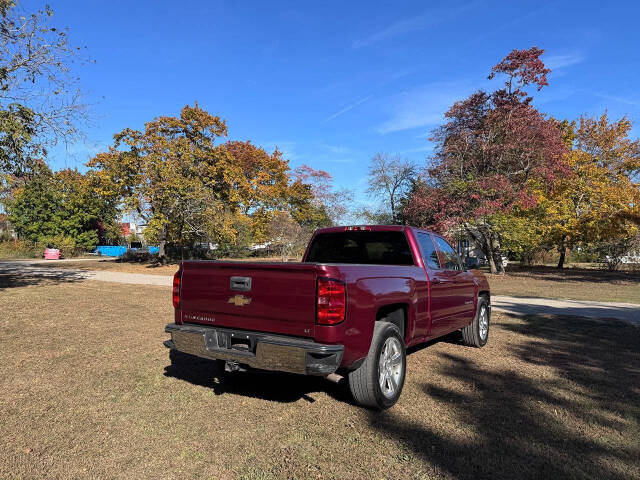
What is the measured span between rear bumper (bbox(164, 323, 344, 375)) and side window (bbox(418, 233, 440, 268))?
7.41ft

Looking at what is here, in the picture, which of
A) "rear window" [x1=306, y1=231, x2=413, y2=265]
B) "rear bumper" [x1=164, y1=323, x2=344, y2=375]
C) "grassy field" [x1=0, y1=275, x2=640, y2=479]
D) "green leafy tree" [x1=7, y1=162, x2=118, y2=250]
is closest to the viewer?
"grassy field" [x1=0, y1=275, x2=640, y2=479]

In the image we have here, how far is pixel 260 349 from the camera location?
3.49m

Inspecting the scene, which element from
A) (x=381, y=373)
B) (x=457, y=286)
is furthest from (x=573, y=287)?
(x=381, y=373)

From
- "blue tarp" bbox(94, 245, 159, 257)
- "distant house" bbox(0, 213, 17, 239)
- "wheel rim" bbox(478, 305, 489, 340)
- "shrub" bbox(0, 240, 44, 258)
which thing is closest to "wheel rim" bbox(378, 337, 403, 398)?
"wheel rim" bbox(478, 305, 489, 340)

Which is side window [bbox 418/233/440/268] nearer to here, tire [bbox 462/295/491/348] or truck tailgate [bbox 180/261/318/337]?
tire [bbox 462/295/491/348]

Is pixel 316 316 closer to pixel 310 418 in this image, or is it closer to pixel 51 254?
pixel 310 418

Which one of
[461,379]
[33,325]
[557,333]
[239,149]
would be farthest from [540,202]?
[239,149]

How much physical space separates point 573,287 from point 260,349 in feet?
54.2

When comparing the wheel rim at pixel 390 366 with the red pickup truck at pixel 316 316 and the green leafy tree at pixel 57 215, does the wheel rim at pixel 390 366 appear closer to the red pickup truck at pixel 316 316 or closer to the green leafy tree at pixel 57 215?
the red pickup truck at pixel 316 316

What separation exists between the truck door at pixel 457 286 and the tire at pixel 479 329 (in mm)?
262

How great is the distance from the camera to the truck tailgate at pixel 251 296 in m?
3.43

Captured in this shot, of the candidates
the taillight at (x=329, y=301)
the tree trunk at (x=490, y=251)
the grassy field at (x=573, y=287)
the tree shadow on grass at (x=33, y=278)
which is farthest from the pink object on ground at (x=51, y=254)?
the taillight at (x=329, y=301)

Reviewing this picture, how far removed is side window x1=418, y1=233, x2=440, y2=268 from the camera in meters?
5.20

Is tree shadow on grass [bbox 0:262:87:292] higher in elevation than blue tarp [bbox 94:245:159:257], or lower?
lower
